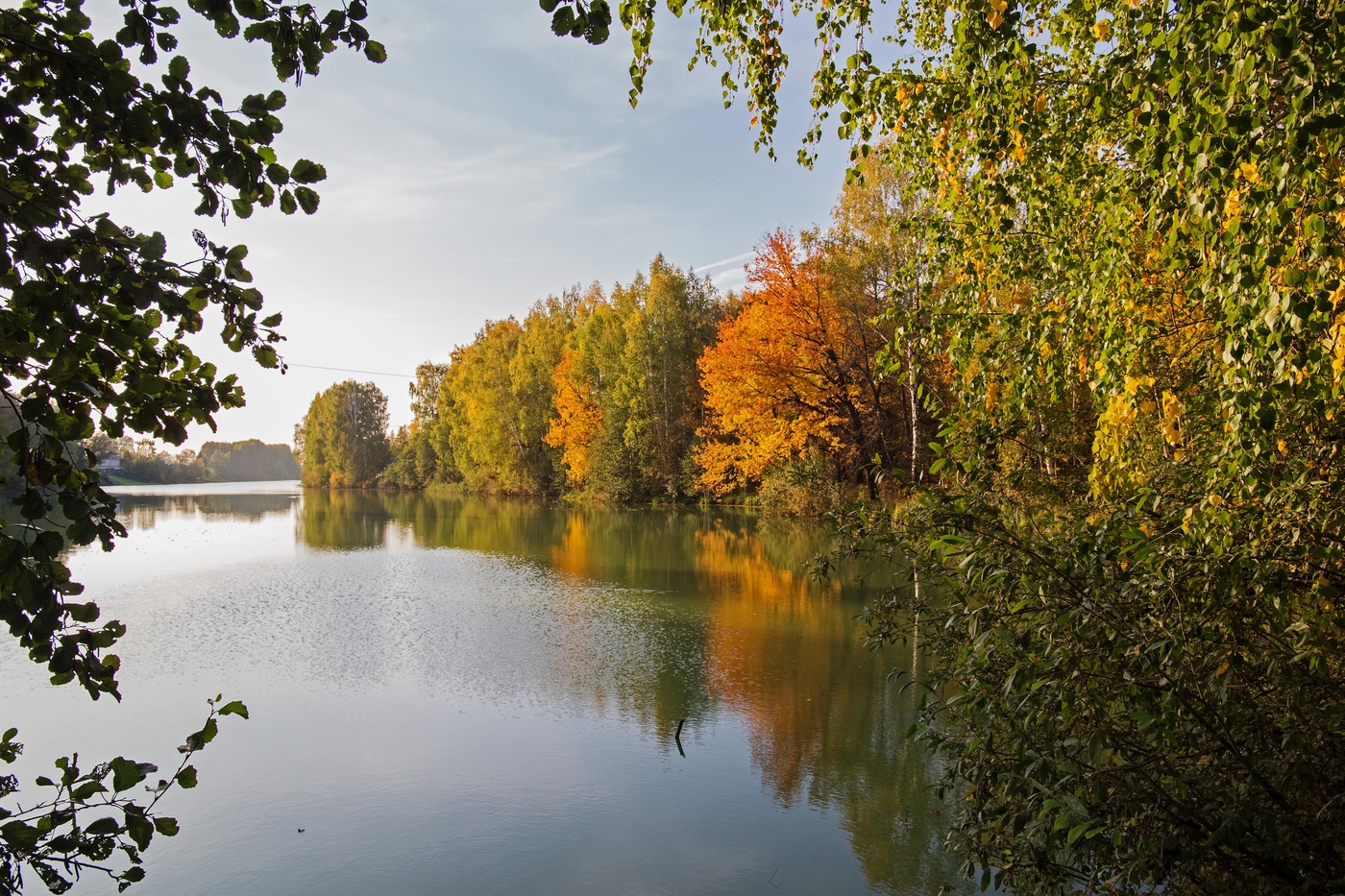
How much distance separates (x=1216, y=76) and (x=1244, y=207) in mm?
345

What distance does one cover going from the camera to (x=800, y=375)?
23328 millimetres

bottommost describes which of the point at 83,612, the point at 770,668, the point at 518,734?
the point at 518,734

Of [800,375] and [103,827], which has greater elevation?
[800,375]

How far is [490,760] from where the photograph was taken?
7145 millimetres

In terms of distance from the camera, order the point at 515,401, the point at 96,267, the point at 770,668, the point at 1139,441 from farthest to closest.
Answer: the point at 515,401
the point at 770,668
the point at 1139,441
the point at 96,267

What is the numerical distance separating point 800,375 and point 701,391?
1127 centimetres

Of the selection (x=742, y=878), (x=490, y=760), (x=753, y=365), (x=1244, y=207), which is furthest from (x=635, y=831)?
(x=753, y=365)

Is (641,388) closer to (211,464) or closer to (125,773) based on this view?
(125,773)

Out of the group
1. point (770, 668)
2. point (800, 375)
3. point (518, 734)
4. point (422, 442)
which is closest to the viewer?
point (518, 734)

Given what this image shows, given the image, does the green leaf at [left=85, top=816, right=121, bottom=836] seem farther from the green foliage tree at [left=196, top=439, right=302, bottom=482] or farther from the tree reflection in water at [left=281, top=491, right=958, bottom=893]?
the green foliage tree at [left=196, top=439, right=302, bottom=482]

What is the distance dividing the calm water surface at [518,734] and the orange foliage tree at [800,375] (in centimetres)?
785

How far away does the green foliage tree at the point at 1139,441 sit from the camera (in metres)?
2.02

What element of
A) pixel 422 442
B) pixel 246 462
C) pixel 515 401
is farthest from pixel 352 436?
pixel 246 462

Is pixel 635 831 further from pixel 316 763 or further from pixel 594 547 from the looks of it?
pixel 594 547
